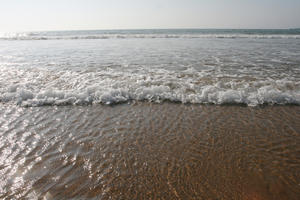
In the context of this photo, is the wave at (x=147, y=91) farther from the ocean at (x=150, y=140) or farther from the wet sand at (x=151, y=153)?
the wet sand at (x=151, y=153)

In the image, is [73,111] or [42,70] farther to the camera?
[42,70]

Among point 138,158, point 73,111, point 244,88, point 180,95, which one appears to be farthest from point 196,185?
point 244,88

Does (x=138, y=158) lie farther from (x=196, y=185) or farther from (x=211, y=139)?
(x=211, y=139)

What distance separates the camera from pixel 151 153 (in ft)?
12.2

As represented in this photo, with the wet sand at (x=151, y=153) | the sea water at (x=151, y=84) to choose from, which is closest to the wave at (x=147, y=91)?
the sea water at (x=151, y=84)

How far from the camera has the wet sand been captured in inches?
115

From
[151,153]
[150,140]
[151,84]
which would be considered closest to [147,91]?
[151,84]

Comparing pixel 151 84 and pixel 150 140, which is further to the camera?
pixel 151 84

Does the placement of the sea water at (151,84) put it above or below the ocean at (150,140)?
above

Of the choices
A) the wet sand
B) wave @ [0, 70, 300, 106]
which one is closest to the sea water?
wave @ [0, 70, 300, 106]

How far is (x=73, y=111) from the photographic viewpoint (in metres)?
5.61

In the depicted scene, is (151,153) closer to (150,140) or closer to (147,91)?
(150,140)

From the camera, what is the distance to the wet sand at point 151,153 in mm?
2914

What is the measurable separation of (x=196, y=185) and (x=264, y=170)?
55.6 inches
